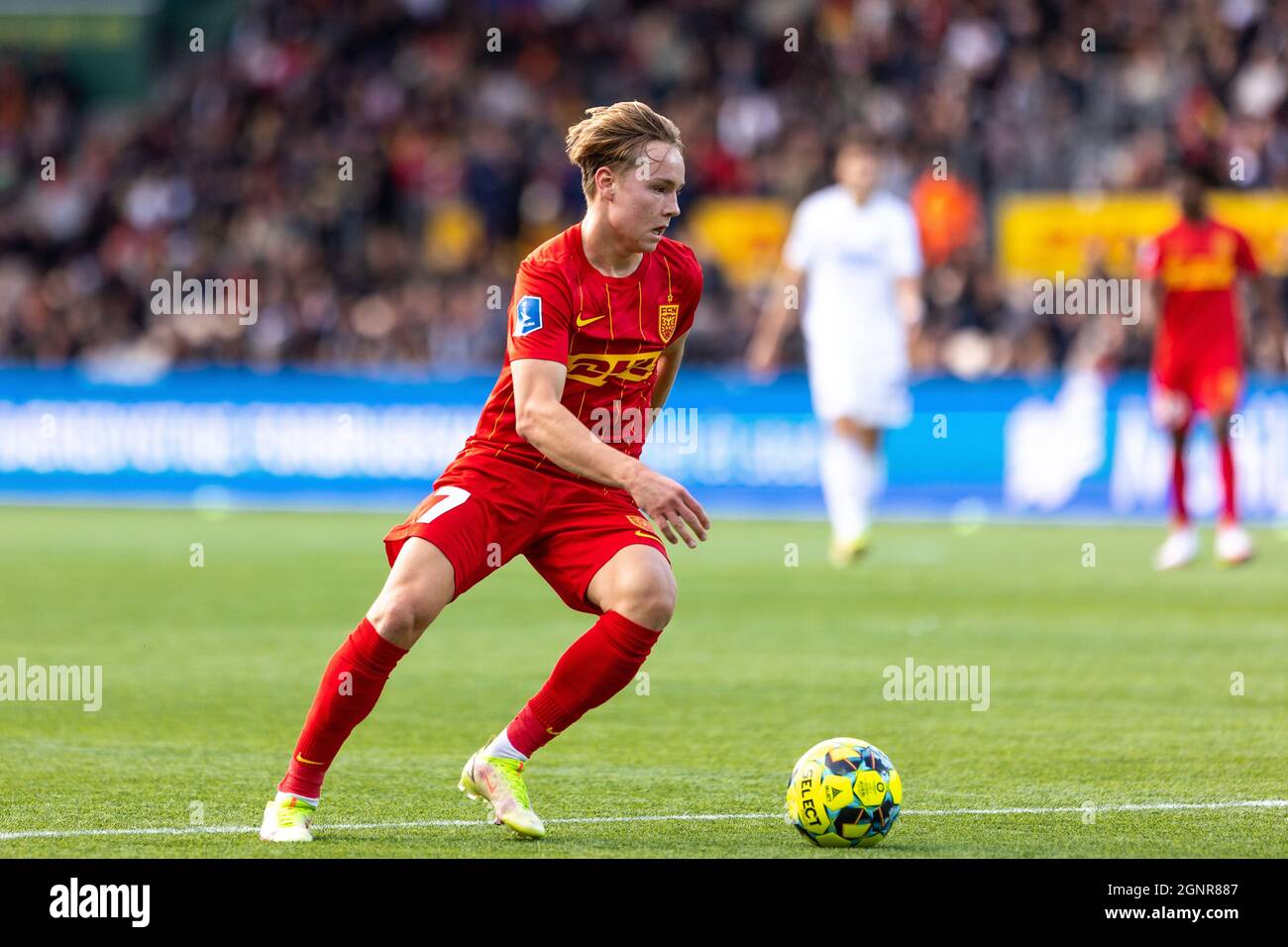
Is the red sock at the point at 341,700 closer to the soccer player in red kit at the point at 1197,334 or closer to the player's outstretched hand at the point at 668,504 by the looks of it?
the player's outstretched hand at the point at 668,504

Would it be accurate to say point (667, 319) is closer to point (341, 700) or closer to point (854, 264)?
point (341, 700)

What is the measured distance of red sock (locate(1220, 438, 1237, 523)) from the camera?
14.8 metres

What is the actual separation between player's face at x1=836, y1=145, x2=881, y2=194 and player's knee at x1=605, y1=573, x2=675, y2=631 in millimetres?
8861

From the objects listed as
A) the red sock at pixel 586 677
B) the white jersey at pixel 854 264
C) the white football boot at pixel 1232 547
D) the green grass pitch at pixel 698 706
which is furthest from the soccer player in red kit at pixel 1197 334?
the red sock at pixel 586 677

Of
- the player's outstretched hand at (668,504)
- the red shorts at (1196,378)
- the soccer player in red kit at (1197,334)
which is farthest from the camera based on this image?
the red shorts at (1196,378)

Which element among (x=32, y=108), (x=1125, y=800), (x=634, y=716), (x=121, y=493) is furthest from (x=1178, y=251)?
(x=32, y=108)

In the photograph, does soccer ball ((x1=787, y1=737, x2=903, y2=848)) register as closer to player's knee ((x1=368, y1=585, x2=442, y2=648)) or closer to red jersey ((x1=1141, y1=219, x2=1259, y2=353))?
player's knee ((x1=368, y1=585, x2=442, y2=648))

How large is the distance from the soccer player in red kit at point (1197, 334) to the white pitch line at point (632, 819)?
8.27 meters

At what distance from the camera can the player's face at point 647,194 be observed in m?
6.10

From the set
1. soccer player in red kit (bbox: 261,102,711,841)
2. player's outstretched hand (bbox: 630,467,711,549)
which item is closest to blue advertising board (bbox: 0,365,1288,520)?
soccer player in red kit (bbox: 261,102,711,841)


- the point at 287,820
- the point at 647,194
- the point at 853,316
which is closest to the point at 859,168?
the point at 853,316

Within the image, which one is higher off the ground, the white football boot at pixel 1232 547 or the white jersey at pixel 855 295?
the white jersey at pixel 855 295

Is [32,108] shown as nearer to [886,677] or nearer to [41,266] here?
[41,266]

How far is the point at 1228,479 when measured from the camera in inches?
583
